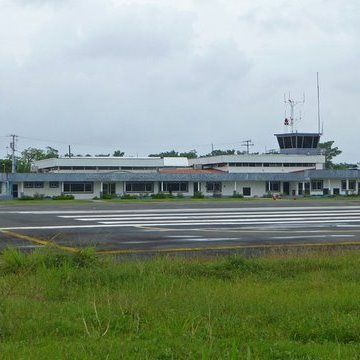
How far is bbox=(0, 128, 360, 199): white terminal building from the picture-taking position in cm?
7912

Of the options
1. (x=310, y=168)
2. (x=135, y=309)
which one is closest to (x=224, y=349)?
(x=135, y=309)

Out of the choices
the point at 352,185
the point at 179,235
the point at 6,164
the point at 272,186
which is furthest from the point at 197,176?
the point at 179,235

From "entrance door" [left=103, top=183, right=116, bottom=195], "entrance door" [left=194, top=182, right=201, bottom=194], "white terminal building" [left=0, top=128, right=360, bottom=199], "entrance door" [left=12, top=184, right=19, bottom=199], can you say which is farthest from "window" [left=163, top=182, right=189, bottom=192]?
"entrance door" [left=12, top=184, right=19, bottom=199]

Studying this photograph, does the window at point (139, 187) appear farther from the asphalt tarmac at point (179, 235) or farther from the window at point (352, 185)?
the asphalt tarmac at point (179, 235)

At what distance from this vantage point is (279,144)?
97.9m

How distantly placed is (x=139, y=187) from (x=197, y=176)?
7.66m

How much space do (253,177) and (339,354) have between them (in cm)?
7917

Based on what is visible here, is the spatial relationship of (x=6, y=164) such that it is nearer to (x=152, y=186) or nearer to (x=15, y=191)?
(x=15, y=191)

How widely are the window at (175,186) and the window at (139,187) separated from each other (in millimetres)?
1852

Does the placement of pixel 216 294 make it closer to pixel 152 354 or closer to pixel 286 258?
pixel 152 354

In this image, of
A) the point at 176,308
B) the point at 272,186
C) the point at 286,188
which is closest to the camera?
the point at 176,308

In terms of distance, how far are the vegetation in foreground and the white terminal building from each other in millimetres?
64977

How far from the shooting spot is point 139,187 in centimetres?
8281

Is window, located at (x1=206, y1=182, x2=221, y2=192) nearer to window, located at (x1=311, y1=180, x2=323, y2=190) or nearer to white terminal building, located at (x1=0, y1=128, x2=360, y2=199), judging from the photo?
white terminal building, located at (x1=0, y1=128, x2=360, y2=199)
